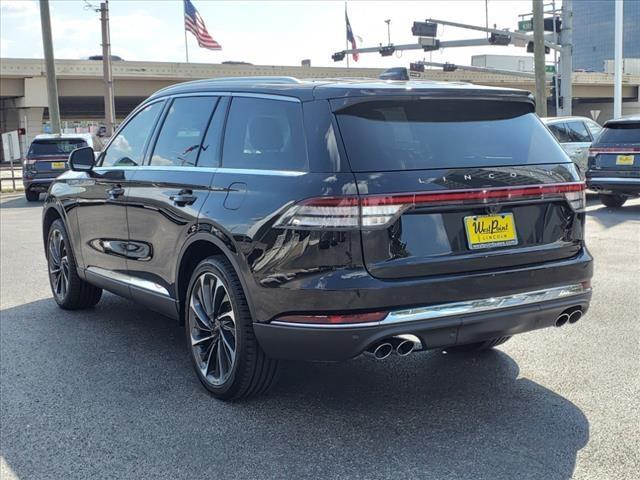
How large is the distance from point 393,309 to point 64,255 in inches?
167

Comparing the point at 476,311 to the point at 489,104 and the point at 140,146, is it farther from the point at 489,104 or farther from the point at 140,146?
the point at 140,146

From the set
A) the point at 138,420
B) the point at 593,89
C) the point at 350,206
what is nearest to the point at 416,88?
the point at 350,206

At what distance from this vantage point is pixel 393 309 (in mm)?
3711

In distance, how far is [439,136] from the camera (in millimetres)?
4051

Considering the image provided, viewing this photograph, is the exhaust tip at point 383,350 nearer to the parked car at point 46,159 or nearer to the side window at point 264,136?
the side window at point 264,136

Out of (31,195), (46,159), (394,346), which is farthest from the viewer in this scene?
(31,195)

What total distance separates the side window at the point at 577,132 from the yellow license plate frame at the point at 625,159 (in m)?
3.38

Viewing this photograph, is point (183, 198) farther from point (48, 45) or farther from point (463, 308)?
point (48, 45)

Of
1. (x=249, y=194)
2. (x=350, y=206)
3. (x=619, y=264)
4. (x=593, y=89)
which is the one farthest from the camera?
(x=593, y=89)

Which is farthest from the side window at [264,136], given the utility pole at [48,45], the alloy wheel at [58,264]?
the utility pole at [48,45]

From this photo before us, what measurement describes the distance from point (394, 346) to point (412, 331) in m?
0.13

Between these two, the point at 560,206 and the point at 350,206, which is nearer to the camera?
the point at 350,206

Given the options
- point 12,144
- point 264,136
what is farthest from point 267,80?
point 12,144

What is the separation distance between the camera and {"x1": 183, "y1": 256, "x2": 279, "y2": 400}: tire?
13.7ft
